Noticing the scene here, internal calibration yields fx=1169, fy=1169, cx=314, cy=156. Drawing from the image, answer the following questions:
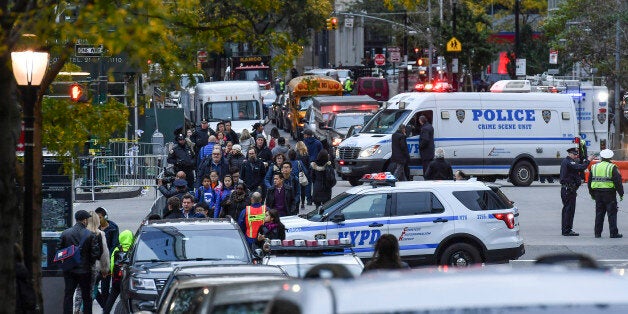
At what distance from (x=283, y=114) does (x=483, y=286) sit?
52205 millimetres

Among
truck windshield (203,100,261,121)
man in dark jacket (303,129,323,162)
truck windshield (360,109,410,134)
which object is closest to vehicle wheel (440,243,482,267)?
man in dark jacket (303,129,323,162)

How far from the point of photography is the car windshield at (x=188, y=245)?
14.3 meters

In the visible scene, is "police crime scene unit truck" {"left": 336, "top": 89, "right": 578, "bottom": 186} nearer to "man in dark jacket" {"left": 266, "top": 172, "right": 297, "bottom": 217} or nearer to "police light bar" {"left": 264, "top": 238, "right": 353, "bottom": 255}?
"man in dark jacket" {"left": 266, "top": 172, "right": 297, "bottom": 217}

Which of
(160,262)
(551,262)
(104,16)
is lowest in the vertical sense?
(160,262)

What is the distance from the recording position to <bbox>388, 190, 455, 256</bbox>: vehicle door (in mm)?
17766

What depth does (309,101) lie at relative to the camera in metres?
50.2

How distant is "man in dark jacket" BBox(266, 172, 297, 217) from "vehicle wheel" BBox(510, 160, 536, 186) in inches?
471

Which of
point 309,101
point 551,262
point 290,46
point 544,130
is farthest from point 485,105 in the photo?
point 551,262

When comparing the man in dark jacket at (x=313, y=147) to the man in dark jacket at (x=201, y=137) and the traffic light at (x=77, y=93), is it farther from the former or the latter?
the traffic light at (x=77, y=93)

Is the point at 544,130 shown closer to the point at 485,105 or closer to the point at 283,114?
the point at 485,105

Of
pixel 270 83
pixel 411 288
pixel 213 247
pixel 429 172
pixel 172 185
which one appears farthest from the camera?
pixel 270 83

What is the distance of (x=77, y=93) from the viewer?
1606 centimetres

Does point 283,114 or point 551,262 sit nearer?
point 551,262

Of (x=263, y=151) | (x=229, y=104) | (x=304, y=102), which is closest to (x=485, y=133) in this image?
(x=263, y=151)
